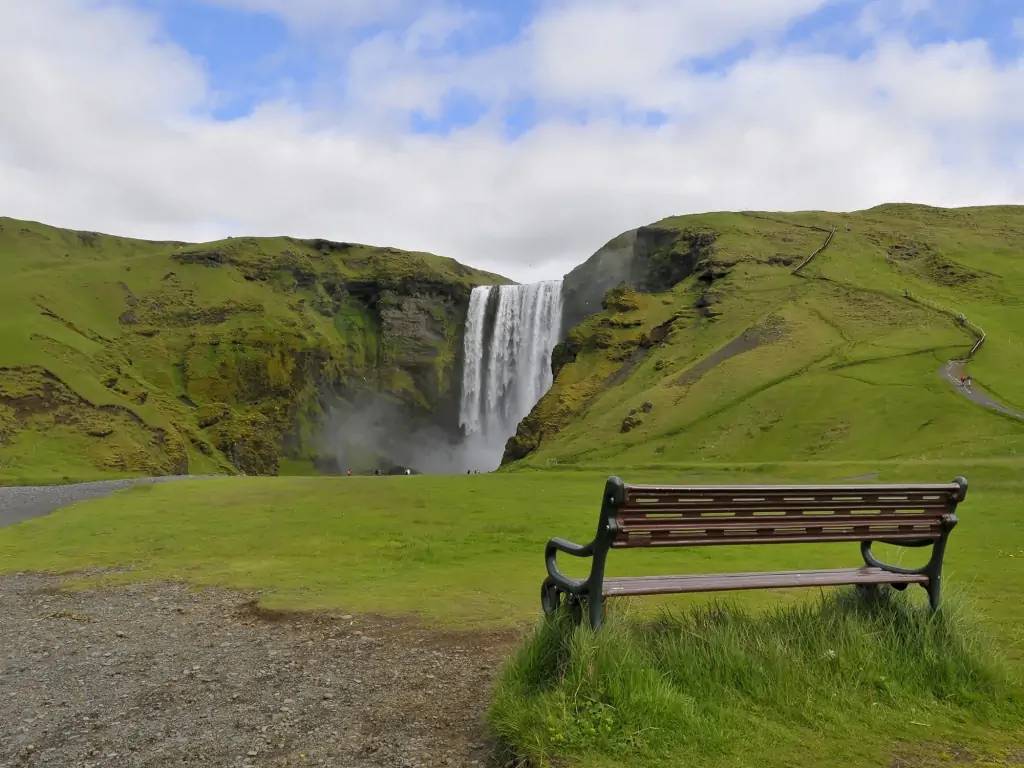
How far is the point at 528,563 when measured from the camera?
13023mm

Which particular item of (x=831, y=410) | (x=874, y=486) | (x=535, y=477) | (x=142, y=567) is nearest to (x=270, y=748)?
(x=874, y=486)

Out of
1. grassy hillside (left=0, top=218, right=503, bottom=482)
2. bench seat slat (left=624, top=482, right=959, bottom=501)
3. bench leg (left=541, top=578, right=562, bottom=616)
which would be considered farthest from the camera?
grassy hillside (left=0, top=218, right=503, bottom=482)

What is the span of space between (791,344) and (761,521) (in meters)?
49.2

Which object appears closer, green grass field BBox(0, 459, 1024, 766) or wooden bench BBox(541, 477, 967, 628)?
green grass field BBox(0, 459, 1024, 766)

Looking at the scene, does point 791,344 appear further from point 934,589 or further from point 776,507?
A: point 776,507

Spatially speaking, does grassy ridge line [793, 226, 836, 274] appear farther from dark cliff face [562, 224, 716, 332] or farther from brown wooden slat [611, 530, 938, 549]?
brown wooden slat [611, 530, 938, 549]

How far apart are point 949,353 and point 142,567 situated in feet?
145

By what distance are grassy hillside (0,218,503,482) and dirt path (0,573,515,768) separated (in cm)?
4101

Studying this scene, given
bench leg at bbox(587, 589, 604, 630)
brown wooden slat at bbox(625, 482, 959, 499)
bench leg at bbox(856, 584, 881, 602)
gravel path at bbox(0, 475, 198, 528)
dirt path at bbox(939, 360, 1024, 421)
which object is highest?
dirt path at bbox(939, 360, 1024, 421)

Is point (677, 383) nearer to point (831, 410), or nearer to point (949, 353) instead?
point (831, 410)

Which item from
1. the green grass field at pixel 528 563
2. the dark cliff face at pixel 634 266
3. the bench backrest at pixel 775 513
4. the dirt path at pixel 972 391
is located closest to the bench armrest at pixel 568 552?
the bench backrest at pixel 775 513

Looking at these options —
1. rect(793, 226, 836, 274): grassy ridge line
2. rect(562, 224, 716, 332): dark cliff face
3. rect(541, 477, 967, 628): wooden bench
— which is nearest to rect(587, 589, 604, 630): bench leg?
rect(541, 477, 967, 628): wooden bench

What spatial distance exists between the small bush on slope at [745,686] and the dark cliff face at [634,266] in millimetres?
70562

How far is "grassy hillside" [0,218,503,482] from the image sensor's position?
60688 millimetres
